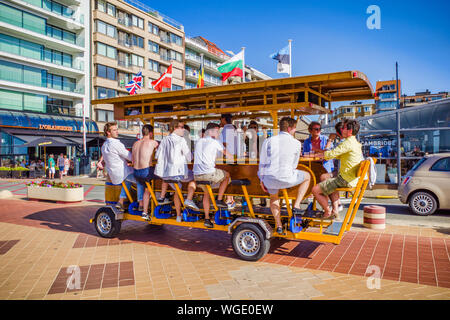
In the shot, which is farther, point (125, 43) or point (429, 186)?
point (125, 43)

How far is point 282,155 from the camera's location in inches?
200

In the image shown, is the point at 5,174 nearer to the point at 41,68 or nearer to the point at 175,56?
the point at 41,68

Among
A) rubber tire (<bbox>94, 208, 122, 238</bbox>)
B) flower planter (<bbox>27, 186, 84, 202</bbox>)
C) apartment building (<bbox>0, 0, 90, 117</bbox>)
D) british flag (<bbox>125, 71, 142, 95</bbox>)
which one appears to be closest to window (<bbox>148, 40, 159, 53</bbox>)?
apartment building (<bbox>0, 0, 90, 117</bbox>)

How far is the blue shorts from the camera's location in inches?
201

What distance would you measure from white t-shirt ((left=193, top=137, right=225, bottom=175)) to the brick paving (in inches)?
56.2

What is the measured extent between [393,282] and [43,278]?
4.67m

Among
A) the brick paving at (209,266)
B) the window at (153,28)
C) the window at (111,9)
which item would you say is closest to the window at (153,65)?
the window at (153,28)

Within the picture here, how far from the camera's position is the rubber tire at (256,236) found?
5.16 metres

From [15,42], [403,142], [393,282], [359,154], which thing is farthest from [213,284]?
[15,42]

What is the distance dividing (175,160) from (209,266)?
203 cm

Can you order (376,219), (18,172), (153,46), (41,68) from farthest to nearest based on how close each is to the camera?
(153,46) → (41,68) → (18,172) → (376,219)

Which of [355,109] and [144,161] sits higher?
[355,109]

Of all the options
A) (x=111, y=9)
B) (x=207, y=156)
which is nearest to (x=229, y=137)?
(x=207, y=156)

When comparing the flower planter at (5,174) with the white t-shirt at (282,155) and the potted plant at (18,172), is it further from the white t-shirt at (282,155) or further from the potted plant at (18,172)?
the white t-shirt at (282,155)
